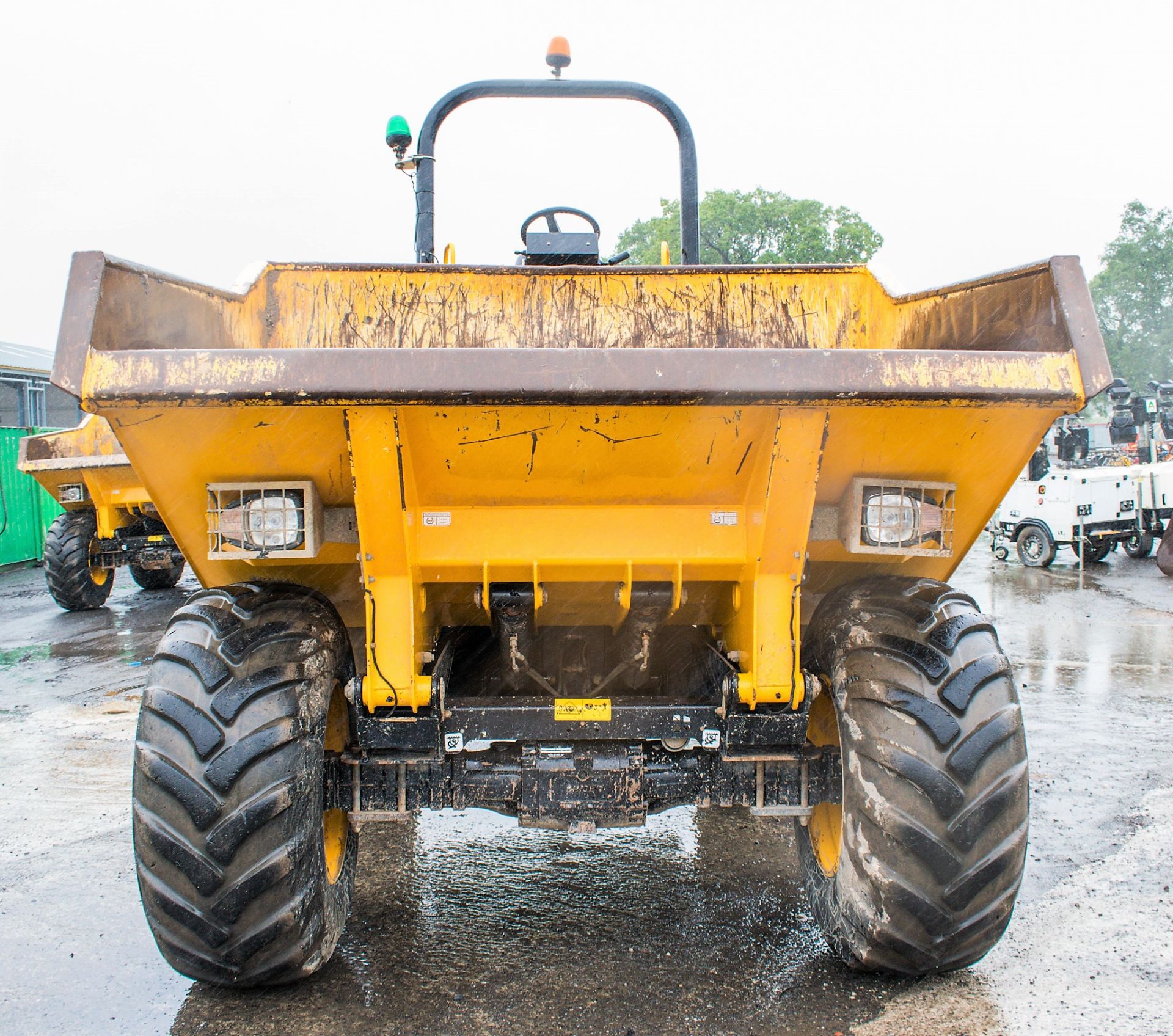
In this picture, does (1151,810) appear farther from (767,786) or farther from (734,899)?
(767,786)

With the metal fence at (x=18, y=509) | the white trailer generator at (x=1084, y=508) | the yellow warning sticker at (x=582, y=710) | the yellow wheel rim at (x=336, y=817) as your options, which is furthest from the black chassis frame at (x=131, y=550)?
the white trailer generator at (x=1084, y=508)

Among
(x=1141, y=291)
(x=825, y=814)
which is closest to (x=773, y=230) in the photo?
(x=1141, y=291)

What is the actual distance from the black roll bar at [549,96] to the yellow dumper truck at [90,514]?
5886 millimetres

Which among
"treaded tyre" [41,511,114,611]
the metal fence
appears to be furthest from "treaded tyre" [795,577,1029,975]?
the metal fence

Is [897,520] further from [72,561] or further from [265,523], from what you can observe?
[72,561]

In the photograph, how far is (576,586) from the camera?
8.98 feet

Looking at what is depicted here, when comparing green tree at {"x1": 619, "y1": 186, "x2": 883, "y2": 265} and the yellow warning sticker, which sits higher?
green tree at {"x1": 619, "y1": 186, "x2": 883, "y2": 265}

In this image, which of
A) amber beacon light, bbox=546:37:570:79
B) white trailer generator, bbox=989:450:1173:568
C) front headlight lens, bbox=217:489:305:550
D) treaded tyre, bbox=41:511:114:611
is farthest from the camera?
white trailer generator, bbox=989:450:1173:568

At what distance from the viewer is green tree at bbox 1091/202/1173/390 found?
2137 inches

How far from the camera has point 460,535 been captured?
8.36 ft

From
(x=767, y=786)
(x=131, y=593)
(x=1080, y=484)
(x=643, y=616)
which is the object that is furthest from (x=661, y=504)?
(x=1080, y=484)

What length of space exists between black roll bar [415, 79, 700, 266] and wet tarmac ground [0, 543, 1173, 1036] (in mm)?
2735

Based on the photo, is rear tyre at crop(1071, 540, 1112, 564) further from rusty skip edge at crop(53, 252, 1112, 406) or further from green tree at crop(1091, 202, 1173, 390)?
green tree at crop(1091, 202, 1173, 390)

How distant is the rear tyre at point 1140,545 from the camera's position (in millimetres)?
13586
